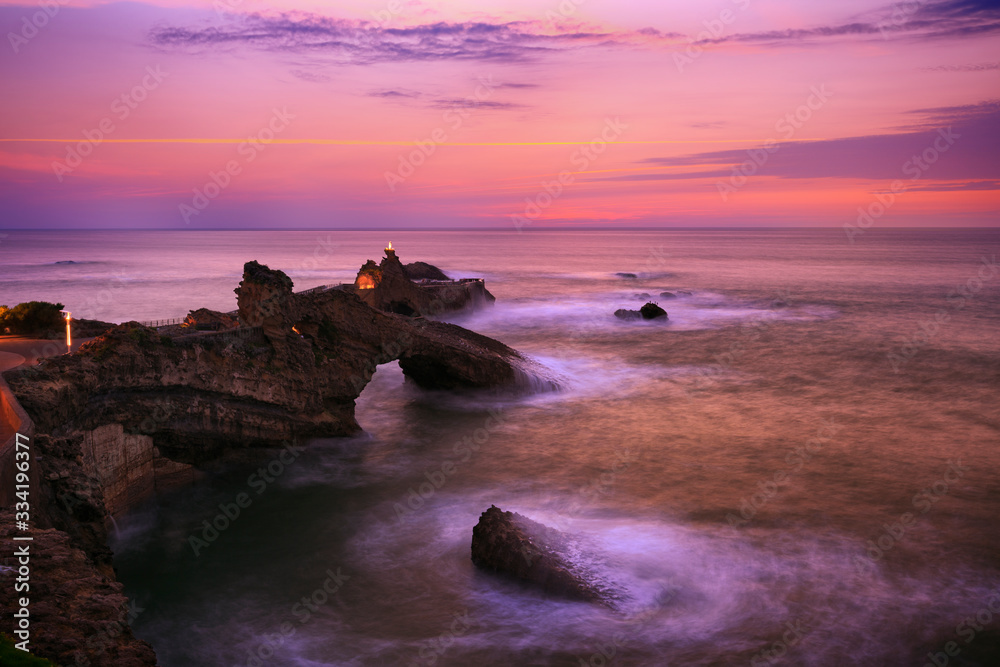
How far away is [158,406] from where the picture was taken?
1922cm

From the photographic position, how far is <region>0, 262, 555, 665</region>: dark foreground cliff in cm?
969

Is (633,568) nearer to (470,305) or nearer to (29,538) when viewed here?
(29,538)

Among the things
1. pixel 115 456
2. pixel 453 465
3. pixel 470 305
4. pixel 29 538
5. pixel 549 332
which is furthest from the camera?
pixel 470 305

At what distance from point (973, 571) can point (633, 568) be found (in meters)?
8.09

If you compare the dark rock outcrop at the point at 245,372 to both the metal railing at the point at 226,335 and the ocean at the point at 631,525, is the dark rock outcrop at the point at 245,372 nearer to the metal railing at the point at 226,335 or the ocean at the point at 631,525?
the metal railing at the point at 226,335

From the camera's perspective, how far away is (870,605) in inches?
610

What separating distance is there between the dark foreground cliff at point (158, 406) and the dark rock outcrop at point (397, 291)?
20.1 meters

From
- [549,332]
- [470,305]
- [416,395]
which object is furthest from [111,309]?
[416,395]

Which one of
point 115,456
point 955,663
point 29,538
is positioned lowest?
point 955,663
